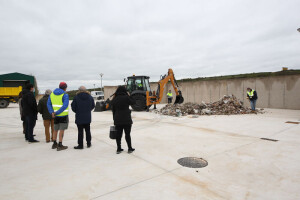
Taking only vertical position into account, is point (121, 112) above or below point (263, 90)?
below

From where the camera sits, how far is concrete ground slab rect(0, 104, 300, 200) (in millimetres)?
2393

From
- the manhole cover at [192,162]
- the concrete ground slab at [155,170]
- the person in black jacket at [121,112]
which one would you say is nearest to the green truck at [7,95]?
the concrete ground slab at [155,170]

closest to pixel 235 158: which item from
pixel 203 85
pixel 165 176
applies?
pixel 165 176

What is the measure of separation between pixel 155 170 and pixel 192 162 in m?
0.80

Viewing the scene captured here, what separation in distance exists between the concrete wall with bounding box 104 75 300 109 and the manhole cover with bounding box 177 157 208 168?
12921 mm

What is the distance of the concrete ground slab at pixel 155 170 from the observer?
2393 mm

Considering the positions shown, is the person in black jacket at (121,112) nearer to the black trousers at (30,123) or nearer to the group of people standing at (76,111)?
the group of people standing at (76,111)

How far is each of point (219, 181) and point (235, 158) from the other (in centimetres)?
111

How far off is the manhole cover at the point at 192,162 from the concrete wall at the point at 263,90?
12921 millimetres

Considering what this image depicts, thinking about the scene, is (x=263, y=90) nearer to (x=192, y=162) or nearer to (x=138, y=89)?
(x=138, y=89)

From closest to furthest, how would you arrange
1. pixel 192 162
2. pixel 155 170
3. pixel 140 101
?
pixel 155 170, pixel 192 162, pixel 140 101

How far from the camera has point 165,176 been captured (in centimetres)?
284

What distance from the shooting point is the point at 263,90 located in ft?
45.5

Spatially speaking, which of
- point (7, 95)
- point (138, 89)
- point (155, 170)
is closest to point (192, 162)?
point (155, 170)
